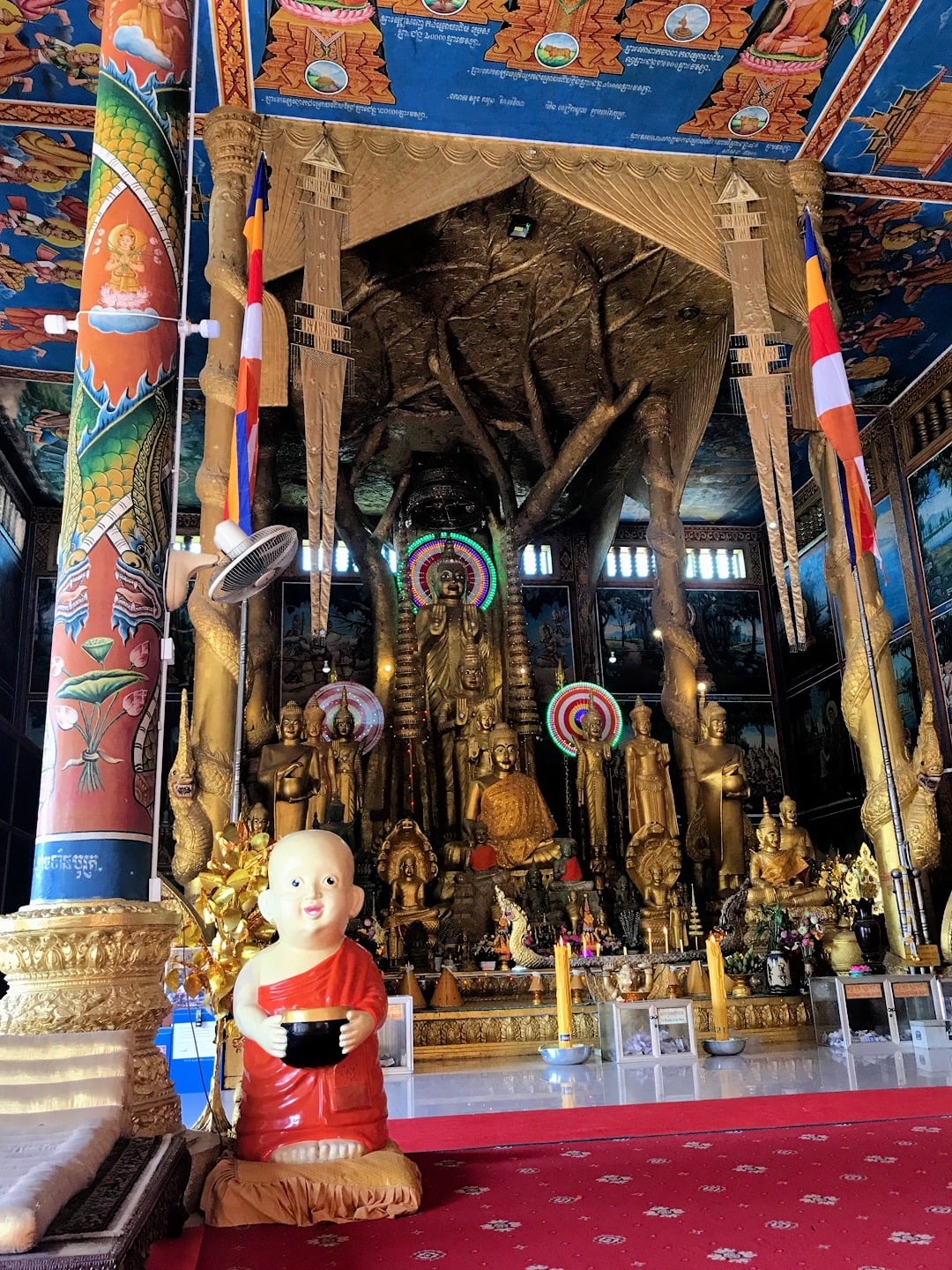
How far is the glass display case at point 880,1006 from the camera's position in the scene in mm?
6738

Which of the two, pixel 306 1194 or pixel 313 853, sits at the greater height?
pixel 313 853

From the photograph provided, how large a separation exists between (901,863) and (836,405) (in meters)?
3.39

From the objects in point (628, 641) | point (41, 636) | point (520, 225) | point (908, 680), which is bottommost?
point (908, 680)

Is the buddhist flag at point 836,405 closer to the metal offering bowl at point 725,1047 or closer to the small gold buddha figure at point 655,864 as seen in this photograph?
the small gold buddha figure at point 655,864

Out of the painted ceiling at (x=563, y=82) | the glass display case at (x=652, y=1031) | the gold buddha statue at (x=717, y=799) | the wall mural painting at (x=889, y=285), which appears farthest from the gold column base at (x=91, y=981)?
the wall mural painting at (x=889, y=285)

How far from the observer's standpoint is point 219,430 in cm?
708

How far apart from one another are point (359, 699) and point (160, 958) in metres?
7.72

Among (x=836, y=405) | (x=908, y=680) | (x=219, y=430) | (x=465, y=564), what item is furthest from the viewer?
(x=465, y=564)

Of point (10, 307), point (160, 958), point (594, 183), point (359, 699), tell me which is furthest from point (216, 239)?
point (160, 958)

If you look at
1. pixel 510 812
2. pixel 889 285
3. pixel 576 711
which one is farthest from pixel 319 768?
pixel 889 285

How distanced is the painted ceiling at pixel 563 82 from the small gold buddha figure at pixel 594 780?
561cm

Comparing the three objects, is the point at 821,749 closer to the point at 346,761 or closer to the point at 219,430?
the point at 346,761

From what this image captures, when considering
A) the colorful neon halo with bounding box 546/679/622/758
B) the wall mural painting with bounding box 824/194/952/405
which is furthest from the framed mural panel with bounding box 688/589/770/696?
the wall mural painting with bounding box 824/194/952/405

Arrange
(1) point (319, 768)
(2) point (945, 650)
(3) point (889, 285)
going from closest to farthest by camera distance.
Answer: (1) point (319, 768), (3) point (889, 285), (2) point (945, 650)
